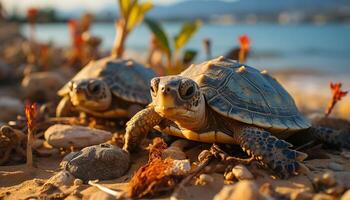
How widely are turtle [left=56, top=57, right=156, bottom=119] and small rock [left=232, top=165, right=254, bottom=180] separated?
188 centimetres

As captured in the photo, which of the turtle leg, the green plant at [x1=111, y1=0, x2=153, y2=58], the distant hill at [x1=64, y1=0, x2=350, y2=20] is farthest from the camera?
Answer: the distant hill at [x1=64, y1=0, x2=350, y2=20]

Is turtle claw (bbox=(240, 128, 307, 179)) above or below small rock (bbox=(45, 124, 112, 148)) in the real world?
above

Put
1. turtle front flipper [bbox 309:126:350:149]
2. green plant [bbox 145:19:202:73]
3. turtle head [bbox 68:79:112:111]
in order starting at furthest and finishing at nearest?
green plant [bbox 145:19:202:73], turtle head [bbox 68:79:112:111], turtle front flipper [bbox 309:126:350:149]

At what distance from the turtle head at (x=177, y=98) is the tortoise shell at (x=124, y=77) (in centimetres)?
155

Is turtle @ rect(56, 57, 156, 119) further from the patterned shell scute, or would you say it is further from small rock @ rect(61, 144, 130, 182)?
small rock @ rect(61, 144, 130, 182)

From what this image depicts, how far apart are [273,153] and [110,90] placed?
224cm

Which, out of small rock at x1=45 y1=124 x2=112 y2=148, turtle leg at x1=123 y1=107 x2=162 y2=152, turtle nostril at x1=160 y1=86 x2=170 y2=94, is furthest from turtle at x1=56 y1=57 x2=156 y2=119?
turtle nostril at x1=160 y1=86 x2=170 y2=94

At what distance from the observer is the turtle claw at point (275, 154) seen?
8.72 ft

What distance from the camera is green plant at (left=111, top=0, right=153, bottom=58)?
6.45 meters

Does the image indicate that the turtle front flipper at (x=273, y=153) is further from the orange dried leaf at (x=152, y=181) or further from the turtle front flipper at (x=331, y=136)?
the turtle front flipper at (x=331, y=136)

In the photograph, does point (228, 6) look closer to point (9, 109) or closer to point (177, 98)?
point (9, 109)

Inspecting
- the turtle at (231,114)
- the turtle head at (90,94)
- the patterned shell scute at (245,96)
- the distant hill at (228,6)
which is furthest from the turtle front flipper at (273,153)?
the distant hill at (228,6)

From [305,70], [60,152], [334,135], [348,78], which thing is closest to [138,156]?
[60,152]

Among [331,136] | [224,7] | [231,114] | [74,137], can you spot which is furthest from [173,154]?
[224,7]
